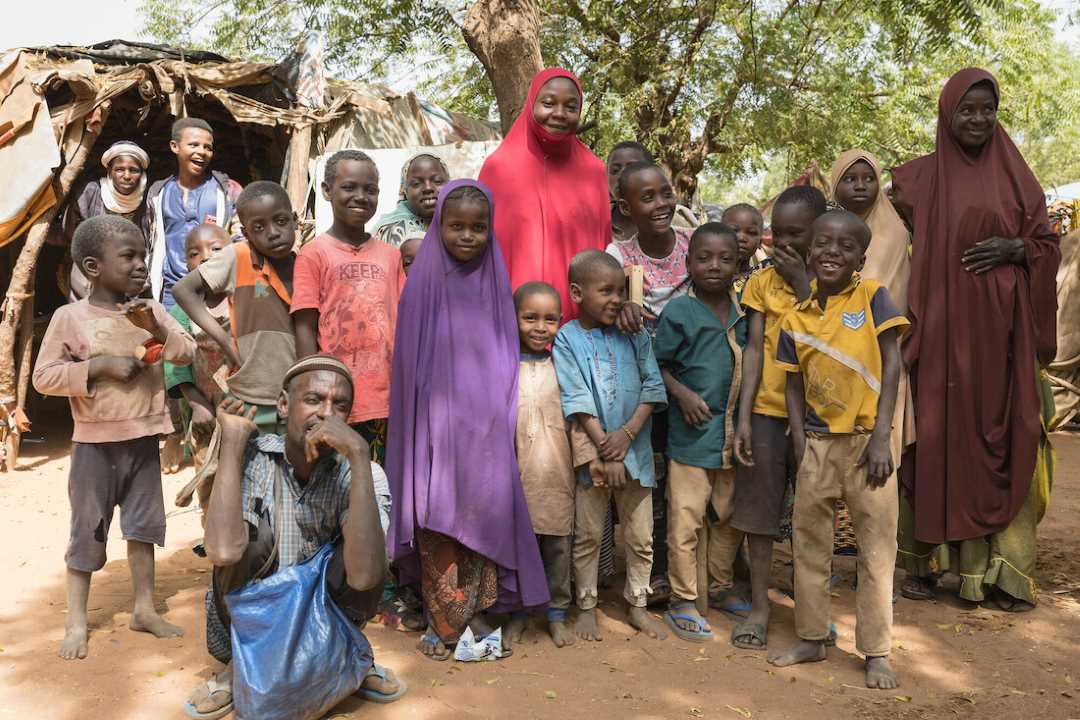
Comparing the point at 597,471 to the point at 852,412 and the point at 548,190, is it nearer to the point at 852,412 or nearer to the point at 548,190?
the point at 852,412

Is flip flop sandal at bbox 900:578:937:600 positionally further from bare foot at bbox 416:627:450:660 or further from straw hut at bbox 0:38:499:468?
straw hut at bbox 0:38:499:468

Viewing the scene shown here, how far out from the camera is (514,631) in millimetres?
3566

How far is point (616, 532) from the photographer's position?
4.61 metres

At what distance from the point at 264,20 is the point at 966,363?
8.18 m

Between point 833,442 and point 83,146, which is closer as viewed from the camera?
point 833,442

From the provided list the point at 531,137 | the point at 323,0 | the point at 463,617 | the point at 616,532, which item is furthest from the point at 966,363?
the point at 323,0

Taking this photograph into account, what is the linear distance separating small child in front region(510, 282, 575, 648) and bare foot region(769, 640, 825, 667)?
83cm

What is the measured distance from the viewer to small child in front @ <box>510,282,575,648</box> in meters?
3.54

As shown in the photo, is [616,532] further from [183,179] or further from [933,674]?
[183,179]

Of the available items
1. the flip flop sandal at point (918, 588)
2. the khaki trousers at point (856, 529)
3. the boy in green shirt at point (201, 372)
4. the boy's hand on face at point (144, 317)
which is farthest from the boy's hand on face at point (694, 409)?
the boy's hand on face at point (144, 317)

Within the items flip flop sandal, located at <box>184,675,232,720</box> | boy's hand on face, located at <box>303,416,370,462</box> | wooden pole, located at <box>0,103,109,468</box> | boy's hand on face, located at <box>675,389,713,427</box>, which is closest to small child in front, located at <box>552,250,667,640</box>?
boy's hand on face, located at <box>675,389,713,427</box>

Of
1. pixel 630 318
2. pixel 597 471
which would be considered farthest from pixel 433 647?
pixel 630 318

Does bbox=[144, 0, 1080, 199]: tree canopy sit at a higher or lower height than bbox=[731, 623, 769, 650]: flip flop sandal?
higher

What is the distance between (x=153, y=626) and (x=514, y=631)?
1463mm
